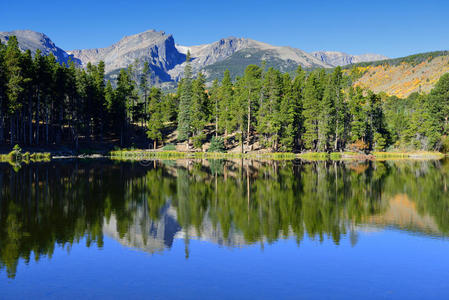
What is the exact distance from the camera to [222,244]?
16375mm

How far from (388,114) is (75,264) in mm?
119456

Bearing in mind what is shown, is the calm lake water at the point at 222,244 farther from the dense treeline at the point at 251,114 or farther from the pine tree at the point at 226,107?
the pine tree at the point at 226,107

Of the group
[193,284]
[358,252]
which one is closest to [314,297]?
[193,284]

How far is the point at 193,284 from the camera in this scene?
39.4 ft

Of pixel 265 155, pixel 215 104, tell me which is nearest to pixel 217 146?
pixel 265 155

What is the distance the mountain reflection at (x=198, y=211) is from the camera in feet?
56.4

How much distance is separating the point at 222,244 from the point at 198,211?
6.94 metres

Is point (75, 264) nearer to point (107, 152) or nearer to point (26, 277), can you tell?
point (26, 277)

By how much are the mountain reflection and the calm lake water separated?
72mm

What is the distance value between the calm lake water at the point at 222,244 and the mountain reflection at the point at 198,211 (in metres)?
0.07

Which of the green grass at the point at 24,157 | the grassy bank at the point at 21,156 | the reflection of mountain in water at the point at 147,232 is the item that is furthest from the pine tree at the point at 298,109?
the reflection of mountain in water at the point at 147,232

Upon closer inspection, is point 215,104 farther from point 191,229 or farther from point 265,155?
point 191,229

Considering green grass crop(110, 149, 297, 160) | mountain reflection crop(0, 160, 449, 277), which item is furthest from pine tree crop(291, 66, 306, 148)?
mountain reflection crop(0, 160, 449, 277)

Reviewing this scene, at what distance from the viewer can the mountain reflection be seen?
17.2 metres
